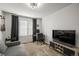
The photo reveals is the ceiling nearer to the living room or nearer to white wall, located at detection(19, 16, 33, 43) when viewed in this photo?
the living room

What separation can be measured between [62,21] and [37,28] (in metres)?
1.01

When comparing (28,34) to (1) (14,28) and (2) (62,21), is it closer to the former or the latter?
(1) (14,28)

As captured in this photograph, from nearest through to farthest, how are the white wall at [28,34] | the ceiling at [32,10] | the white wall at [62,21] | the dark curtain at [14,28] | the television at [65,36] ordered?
the ceiling at [32,10], the dark curtain at [14,28], the white wall at [28,34], the white wall at [62,21], the television at [65,36]

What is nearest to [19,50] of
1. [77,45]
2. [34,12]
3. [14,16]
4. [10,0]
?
[14,16]

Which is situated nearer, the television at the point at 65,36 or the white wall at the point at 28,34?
the white wall at the point at 28,34

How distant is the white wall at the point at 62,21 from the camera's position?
8.47 ft

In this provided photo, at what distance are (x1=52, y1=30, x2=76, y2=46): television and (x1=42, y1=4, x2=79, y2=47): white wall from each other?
123mm

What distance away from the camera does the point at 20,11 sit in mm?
2141

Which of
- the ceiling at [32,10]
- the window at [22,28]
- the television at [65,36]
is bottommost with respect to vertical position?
the television at [65,36]

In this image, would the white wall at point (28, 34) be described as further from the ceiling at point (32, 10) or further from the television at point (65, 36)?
the television at point (65, 36)

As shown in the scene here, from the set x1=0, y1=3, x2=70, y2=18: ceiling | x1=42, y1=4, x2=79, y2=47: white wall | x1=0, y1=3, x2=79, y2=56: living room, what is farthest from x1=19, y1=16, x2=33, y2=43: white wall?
x1=42, y1=4, x2=79, y2=47: white wall

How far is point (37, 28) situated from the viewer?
7.78ft

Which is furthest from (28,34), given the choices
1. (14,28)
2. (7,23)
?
(7,23)

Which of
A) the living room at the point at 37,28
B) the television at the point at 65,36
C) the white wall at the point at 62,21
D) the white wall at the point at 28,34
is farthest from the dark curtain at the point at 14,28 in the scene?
the television at the point at 65,36
